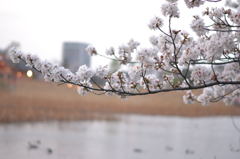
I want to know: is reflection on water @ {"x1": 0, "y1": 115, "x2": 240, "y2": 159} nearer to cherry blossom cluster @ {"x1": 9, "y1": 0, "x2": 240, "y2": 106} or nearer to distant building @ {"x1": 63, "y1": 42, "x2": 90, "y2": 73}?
cherry blossom cluster @ {"x1": 9, "y1": 0, "x2": 240, "y2": 106}

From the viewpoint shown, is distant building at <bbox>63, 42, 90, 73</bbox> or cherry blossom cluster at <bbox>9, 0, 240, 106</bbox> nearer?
cherry blossom cluster at <bbox>9, 0, 240, 106</bbox>

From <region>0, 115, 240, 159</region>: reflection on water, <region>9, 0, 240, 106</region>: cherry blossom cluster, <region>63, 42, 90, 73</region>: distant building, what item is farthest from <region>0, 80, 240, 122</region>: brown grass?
<region>63, 42, 90, 73</region>: distant building

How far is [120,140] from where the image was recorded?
6.75 m

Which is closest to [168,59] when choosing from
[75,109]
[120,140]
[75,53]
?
[120,140]

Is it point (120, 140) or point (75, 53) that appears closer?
point (120, 140)

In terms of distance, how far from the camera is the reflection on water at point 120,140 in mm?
5332

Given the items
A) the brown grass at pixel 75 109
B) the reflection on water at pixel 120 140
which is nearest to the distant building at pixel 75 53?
the brown grass at pixel 75 109

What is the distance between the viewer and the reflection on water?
533 cm

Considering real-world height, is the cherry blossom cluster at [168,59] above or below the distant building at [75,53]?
above

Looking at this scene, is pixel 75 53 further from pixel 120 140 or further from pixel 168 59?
pixel 168 59

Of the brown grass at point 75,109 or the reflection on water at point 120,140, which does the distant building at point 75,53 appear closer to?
the brown grass at point 75,109

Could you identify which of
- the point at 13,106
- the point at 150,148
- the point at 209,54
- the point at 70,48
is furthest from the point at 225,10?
the point at 70,48

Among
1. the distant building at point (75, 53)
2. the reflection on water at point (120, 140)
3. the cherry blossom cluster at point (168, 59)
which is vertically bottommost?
the distant building at point (75, 53)

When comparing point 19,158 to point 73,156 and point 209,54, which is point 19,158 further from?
point 209,54
